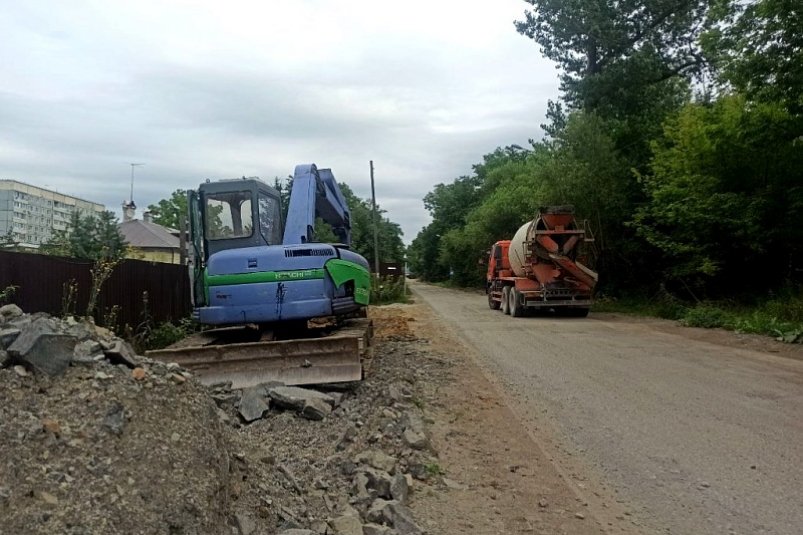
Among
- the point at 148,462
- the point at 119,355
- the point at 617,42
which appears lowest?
the point at 148,462

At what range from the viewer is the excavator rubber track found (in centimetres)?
762

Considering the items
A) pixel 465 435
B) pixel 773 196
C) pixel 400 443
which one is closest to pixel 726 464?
pixel 465 435

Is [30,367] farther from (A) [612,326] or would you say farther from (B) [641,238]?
(B) [641,238]

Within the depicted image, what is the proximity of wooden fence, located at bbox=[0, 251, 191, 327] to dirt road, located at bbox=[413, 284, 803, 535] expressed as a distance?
6.29m

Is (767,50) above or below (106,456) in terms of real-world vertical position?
above

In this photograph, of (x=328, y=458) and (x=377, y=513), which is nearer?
(x=377, y=513)

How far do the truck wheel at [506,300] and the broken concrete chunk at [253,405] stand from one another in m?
17.6

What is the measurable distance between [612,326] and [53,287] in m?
14.1

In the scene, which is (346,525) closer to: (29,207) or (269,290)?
(269,290)

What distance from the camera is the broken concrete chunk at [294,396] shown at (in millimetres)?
6781

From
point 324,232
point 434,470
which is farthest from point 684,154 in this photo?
point 434,470

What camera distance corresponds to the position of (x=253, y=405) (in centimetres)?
672

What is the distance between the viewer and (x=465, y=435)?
674 cm

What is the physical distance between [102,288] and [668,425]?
27.9 ft
